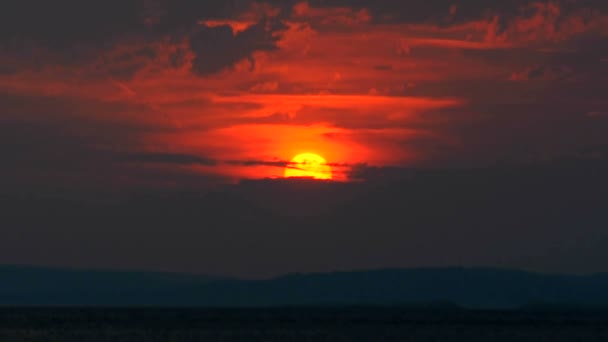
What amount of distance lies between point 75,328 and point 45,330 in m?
4.69

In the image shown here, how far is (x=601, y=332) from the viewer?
4343 inches

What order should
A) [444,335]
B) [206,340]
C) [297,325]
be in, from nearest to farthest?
[206,340], [444,335], [297,325]

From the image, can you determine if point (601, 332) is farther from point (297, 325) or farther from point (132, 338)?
point (132, 338)

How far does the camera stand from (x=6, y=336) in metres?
92.1

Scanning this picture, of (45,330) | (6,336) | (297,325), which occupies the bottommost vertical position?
(6,336)

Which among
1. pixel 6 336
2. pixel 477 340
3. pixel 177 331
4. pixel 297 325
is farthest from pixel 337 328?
pixel 6 336

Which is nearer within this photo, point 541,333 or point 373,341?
point 373,341

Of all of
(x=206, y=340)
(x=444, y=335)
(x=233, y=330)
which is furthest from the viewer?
(x=233, y=330)

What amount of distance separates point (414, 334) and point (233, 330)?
1573cm

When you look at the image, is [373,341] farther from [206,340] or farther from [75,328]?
[75,328]

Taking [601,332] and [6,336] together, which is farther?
[601,332]

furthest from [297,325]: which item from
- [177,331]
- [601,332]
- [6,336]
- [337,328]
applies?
[6,336]

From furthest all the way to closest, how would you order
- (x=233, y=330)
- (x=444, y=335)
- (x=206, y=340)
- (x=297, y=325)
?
(x=297, y=325) → (x=233, y=330) → (x=444, y=335) → (x=206, y=340)

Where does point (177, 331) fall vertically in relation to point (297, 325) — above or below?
below
